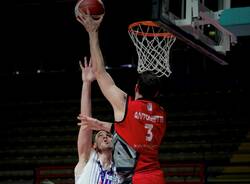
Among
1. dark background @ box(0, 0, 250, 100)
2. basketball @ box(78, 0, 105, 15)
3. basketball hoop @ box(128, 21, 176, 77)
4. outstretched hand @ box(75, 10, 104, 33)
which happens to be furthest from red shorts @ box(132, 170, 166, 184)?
dark background @ box(0, 0, 250, 100)

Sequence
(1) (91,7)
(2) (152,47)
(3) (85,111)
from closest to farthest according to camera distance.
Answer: (3) (85,111) → (1) (91,7) → (2) (152,47)

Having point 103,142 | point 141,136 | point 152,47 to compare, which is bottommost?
point 103,142

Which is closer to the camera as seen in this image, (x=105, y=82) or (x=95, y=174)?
(x=105, y=82)

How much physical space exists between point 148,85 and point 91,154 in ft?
3.81

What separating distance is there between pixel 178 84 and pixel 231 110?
126cm

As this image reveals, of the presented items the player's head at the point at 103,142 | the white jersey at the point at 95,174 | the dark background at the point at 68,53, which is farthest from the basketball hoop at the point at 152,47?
the dark background at the point at 68,53

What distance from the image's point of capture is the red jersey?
4.31 m

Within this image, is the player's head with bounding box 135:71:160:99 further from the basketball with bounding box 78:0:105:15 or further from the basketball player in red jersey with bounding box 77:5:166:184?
the basketball with bounding box 78:0:105:15

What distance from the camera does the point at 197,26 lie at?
19.7 feet

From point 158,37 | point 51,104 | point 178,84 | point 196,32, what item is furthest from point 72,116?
point 196,32

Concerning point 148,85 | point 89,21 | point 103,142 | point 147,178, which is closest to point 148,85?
point 148,85

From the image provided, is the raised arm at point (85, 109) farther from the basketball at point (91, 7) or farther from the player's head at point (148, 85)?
the player's head at point (148, 85)

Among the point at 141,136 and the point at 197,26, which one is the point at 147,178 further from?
the point at 197,26

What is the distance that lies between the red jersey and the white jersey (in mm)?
672
